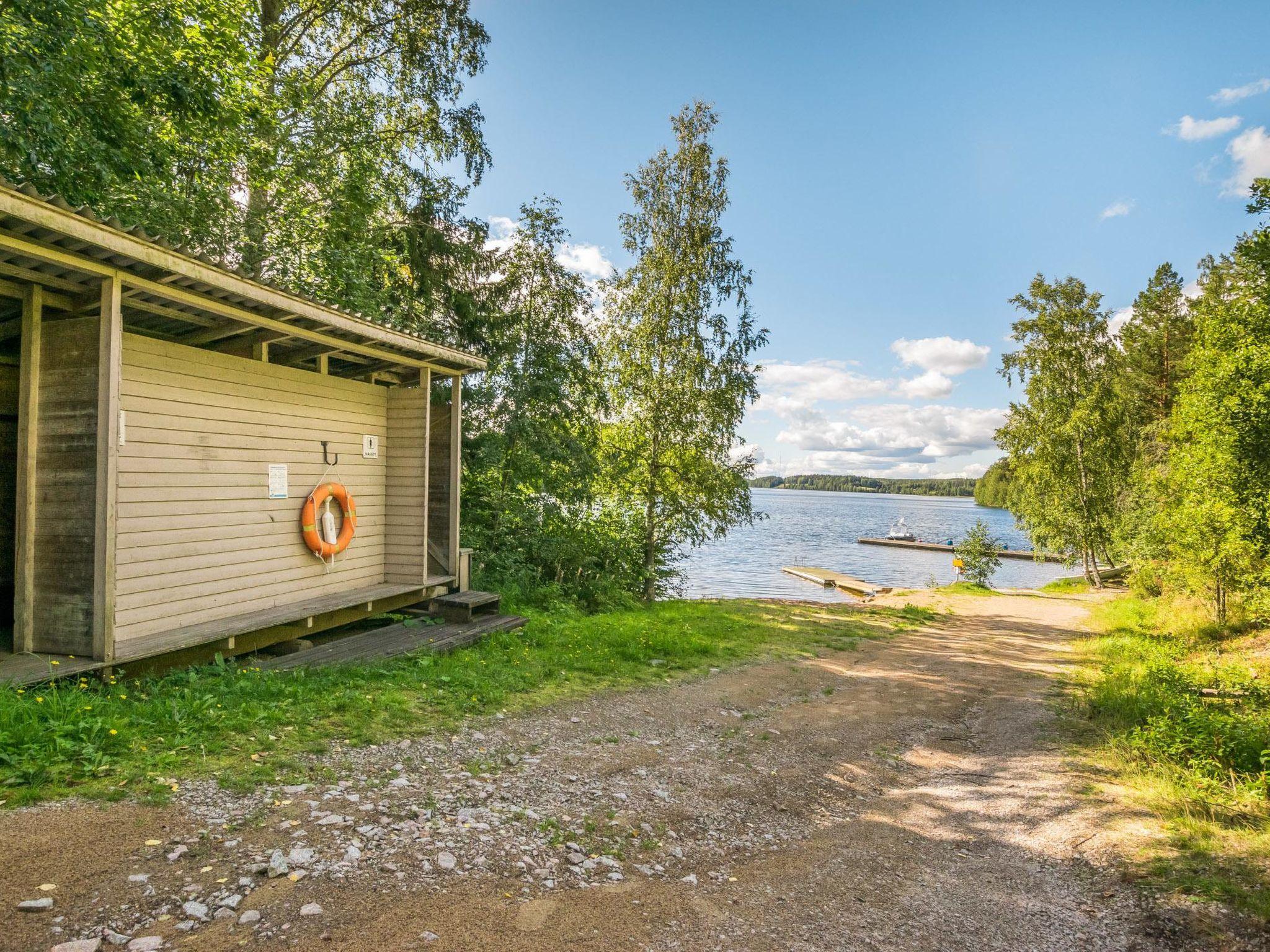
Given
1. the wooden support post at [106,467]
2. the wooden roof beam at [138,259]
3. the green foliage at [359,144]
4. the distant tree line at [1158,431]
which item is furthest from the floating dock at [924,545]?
the wooden support post at [106,467]

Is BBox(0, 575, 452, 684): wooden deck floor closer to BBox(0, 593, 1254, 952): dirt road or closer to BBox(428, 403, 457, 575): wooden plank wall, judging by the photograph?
BBox(428, 403, 457, 575): wooden plank wall

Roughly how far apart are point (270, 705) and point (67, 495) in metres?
2.01

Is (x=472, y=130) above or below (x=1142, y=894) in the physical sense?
above

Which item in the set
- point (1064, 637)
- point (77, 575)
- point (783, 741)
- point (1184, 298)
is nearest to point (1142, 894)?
point (783, 741)

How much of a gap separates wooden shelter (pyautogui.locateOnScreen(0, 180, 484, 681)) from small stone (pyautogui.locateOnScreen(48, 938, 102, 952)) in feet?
8.54

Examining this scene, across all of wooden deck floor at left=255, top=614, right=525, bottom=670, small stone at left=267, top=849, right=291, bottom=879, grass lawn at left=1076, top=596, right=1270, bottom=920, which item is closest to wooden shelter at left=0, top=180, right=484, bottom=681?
wooden deck floor at left=255, top=614, right=525, bottom=670

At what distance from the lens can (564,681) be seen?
602cm

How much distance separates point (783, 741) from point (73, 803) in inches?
177

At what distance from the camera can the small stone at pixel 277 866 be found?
242cm

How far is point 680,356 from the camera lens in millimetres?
13047

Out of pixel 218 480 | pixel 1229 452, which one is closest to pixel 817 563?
pixel 1229 452

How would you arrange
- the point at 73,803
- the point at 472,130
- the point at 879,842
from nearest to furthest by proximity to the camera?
the point at 73,803, the point at 879,842, the point at 472,130

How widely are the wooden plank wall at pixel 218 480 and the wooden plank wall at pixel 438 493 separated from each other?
107 cm

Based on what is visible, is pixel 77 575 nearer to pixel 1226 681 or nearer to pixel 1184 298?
pixel 1226 681
